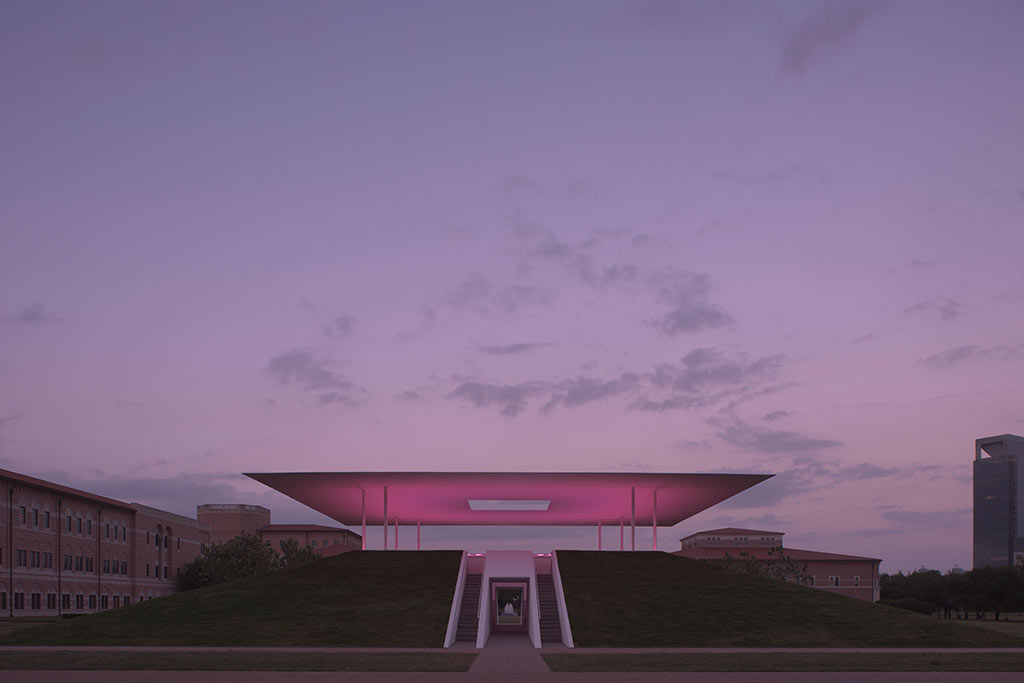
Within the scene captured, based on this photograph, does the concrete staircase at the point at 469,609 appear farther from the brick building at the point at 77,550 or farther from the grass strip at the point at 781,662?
the brick building at the point at 77,550

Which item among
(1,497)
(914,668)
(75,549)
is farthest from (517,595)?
(914,668)

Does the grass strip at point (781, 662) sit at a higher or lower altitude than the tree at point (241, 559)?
higher

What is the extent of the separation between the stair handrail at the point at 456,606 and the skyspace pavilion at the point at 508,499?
0.13 feet

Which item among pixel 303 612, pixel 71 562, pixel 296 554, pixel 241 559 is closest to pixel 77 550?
pixel 71 562

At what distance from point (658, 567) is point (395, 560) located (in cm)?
1171

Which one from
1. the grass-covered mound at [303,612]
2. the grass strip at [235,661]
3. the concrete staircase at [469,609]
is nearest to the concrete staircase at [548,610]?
the concrete staircase at [469,609]

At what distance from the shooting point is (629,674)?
2214 centimetres

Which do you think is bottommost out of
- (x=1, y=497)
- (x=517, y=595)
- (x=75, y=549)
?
(x=517, y=595)

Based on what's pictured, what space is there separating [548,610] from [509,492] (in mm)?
8353

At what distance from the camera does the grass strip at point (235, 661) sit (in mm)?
23578

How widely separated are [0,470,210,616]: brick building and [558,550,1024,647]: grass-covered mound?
50.0m

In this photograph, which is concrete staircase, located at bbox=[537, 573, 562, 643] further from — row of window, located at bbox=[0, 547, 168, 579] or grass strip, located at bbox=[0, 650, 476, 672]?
row of window, located at bbox=[0, 547, 168, 579]

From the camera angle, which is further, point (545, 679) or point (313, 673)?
point (313, 673)

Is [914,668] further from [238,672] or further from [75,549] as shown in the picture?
[75,549]
